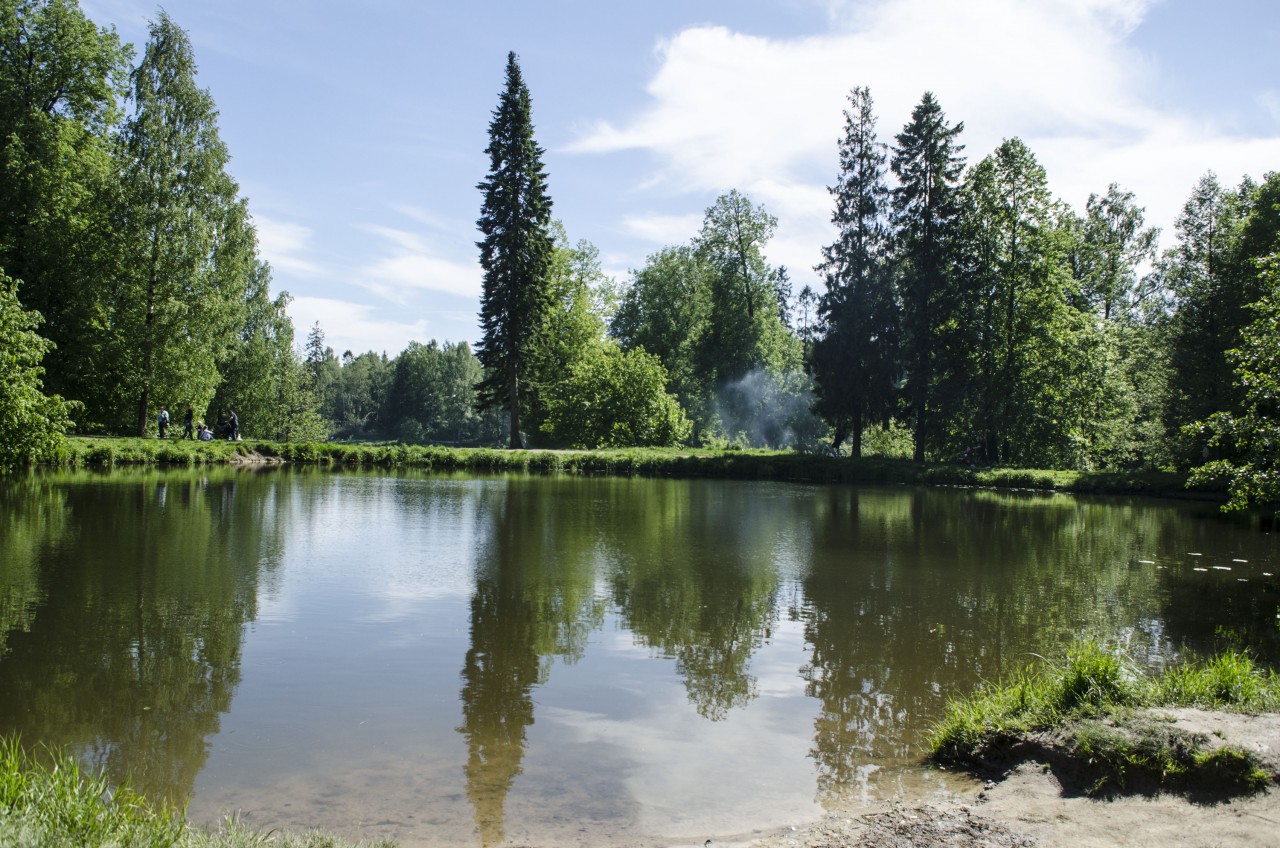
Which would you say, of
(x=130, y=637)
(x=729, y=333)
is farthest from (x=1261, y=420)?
(x=729, y=333)

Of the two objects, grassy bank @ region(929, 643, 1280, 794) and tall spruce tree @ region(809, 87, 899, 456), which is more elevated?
tall spruce tree @ region(809, 87, 899, 456)

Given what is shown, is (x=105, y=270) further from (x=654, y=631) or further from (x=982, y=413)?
(x=982, y=413)

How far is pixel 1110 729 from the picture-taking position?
5699 millimetres

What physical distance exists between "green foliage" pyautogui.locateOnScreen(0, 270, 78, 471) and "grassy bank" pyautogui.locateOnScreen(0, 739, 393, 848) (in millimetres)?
15266

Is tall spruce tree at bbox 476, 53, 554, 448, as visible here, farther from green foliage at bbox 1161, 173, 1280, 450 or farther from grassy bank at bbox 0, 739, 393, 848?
grassy bank at bbox 0, 739, 393, 848

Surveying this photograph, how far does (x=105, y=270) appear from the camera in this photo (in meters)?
36.8

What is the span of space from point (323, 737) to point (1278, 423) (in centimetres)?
1201

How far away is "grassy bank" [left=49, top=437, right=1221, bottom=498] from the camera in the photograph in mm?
37406

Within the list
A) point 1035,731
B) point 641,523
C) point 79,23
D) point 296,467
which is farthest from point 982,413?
point 79,23

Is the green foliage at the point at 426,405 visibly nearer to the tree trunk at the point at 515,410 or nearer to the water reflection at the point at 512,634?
the tree trunk at the point at 515,410

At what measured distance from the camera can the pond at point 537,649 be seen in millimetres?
5984

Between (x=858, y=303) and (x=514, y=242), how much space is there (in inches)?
686

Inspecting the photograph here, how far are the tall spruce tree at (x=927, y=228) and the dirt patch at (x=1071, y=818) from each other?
3854 centimetres

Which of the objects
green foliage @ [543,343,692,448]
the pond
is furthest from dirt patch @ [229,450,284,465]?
the pond
